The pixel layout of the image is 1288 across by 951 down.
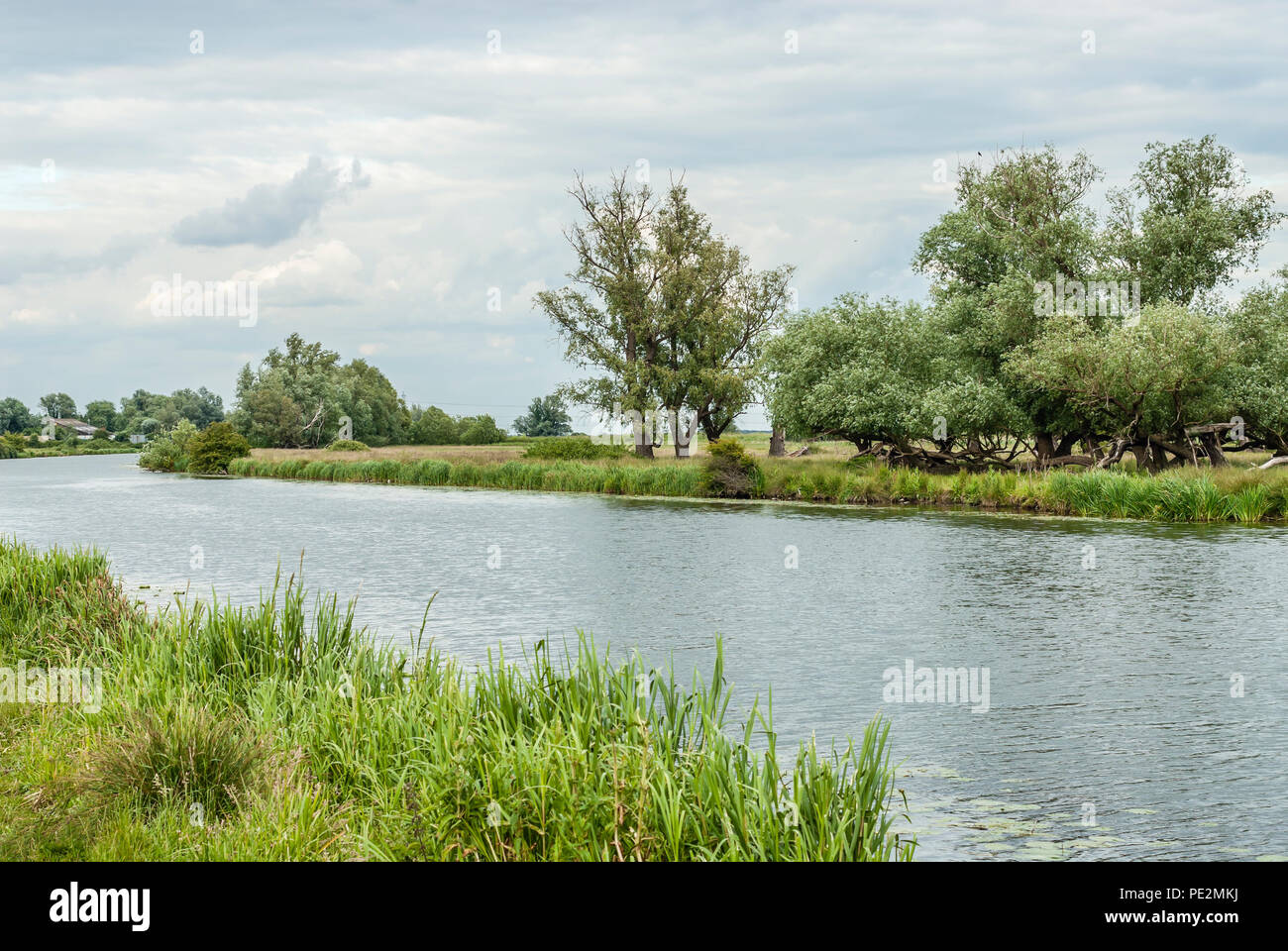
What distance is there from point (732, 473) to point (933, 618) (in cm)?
2764

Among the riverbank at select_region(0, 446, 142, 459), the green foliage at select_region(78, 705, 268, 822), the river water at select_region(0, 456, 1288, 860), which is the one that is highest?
the riverbank at select_region(0, 446, 142, 459)

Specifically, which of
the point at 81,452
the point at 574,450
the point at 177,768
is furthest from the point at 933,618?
the point at 81,452

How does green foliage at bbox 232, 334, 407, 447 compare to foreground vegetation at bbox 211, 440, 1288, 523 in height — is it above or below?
above

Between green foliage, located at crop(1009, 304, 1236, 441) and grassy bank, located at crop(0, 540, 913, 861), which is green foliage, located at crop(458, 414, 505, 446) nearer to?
green foliage, located at crop(1009, 304, 1236, 441)

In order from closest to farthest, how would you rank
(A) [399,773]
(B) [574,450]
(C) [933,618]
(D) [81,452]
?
(A) [399,773] < (C) [933,618] < (B) [574,450] < (D) [81,452]

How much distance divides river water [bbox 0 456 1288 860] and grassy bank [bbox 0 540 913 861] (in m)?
1.91

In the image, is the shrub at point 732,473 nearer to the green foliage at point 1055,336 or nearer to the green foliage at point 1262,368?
the green foliage at point 1055,336

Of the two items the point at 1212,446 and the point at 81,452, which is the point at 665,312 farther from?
the point at 81,452

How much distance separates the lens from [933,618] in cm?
1920

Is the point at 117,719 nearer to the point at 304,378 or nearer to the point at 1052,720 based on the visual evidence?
the point at 1052,720

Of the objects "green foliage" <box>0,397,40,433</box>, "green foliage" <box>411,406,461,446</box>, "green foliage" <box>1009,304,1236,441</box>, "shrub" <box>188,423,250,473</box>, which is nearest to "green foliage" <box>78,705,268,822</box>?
"green foliage" <box>1009,304,1236,441</box>

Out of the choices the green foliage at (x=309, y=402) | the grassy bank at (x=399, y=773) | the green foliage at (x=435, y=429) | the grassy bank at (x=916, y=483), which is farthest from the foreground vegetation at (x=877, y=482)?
the green foliage at (x=435, y=429)

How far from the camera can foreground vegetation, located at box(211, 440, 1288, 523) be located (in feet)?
113

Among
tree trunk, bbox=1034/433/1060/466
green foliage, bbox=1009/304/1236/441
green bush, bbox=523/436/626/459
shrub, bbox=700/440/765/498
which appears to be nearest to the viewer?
green foliage, bbox=1009/304/1236/441
